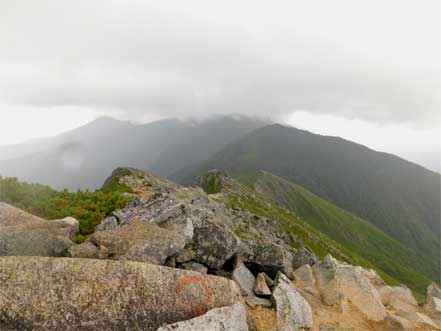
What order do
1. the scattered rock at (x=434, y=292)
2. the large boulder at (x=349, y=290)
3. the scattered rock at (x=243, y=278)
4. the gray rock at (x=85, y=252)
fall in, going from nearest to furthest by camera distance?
the gray rock at (x=85, y=252), the scattered rock at (x=243, y=278), the large boulder at (x=349, y=290), the scattered rock at (x=434, y=292)

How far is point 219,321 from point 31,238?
36.4 ft

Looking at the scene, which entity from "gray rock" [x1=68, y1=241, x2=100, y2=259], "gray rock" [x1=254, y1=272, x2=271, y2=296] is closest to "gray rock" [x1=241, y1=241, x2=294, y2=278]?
"gray rock" [x1=254, y1=272, x2=271, y2=296]

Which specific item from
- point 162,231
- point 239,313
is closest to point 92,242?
point 162,231

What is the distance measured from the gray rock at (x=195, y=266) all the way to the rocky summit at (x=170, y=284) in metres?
0.09

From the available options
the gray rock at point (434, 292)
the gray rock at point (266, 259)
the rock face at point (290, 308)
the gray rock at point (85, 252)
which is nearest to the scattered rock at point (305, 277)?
the gray rock at point (266, 259)

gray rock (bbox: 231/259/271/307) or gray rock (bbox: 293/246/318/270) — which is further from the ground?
gray rock (bbox: 231/259/271/307)

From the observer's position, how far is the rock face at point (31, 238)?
1667cm

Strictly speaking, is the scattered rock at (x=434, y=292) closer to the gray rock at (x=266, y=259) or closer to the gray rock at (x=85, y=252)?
the gray rock at (x=266, y=259)

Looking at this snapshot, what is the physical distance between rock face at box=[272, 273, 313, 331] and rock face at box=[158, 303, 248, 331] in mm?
3368

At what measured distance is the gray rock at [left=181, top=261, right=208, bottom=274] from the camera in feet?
63.9

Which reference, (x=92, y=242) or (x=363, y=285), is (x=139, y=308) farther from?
(x=363, y=285)

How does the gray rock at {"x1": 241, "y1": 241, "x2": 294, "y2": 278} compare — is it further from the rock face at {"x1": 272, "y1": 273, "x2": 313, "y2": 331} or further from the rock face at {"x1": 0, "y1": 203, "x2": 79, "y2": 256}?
the rock face at {"x1": 0, "y1": 203, "x2": 79, "y2": 256}

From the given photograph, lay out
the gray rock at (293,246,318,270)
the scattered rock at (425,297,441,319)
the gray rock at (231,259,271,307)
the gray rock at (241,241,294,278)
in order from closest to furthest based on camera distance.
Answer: the gray rock at (231,259,271,307), the gray rock at (241,241,294,278), the scattered rock at (425,297,441,319), the gray rock at (293,246,318,270)

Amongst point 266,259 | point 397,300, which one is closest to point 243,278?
point 266,259
